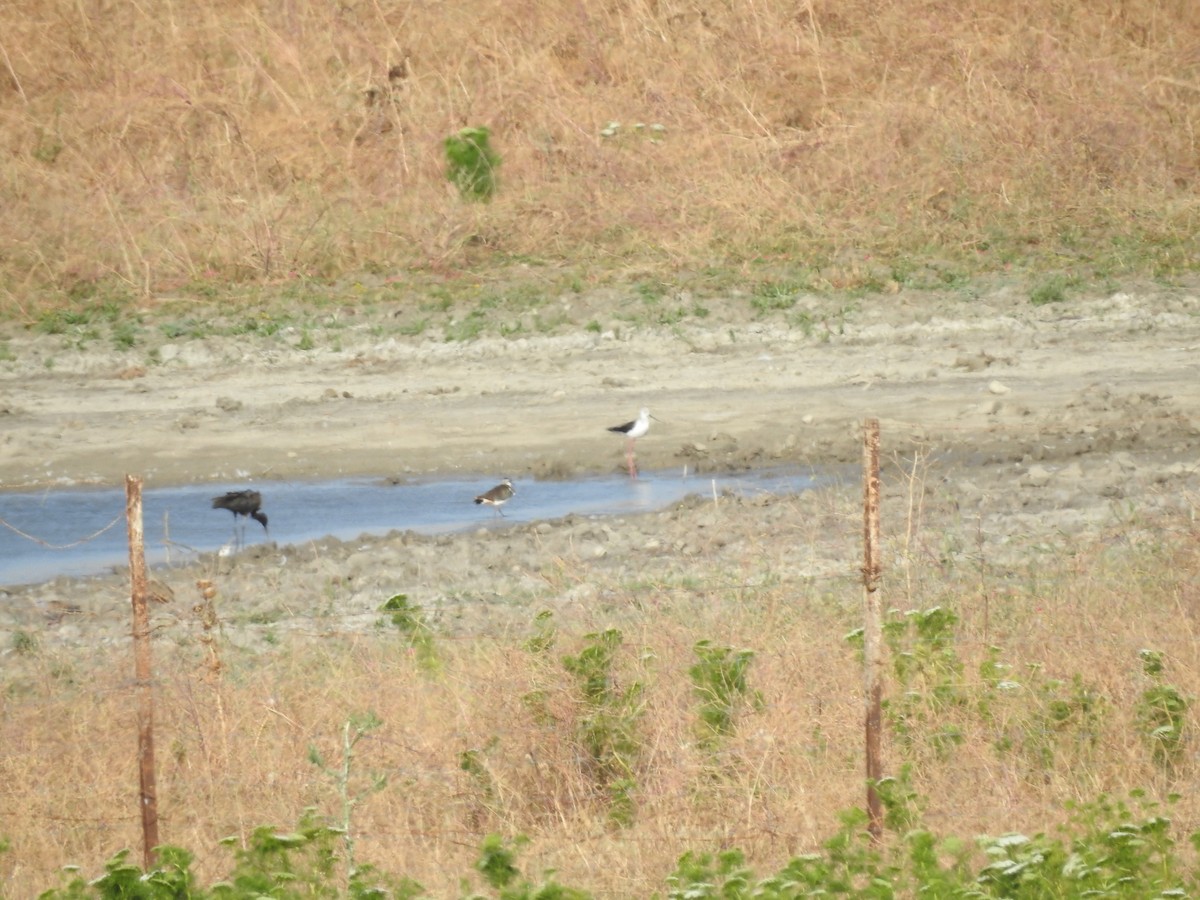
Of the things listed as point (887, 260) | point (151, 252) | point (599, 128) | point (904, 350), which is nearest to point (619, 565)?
→ point (904, 350)

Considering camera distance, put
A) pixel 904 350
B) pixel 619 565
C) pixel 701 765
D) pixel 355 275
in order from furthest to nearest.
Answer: pixel 355 275 < pixel 904 350 < pixel 619 565 < pixel 701 765

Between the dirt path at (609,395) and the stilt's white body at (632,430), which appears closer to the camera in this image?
the stilt's white body at (632,430)

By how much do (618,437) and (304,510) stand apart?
8.79ft

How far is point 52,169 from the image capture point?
19969mm

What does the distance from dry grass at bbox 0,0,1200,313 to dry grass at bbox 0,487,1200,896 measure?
976 cm

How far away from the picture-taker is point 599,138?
1950 cm

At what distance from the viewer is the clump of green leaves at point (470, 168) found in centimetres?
1870

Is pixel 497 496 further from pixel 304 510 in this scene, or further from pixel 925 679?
pixel 925 679

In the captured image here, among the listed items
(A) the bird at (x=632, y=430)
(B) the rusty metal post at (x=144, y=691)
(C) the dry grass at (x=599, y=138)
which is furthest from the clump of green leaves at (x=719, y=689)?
(C) the dry grass at (x=599, y=138)

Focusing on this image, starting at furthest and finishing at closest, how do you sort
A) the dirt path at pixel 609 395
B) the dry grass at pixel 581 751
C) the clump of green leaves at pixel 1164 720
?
the dirt path at pixel 609 395
the clump of green leaves at pixel 1164 720
the dry grass at pixel 581 751

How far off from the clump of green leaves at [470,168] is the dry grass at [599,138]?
0.21 metres

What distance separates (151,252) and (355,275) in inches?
89.2

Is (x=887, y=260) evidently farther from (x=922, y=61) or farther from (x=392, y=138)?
(x=392, y=138)

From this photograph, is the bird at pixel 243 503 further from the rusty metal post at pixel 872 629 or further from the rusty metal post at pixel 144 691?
the rusty metal post at pixel 872 629
